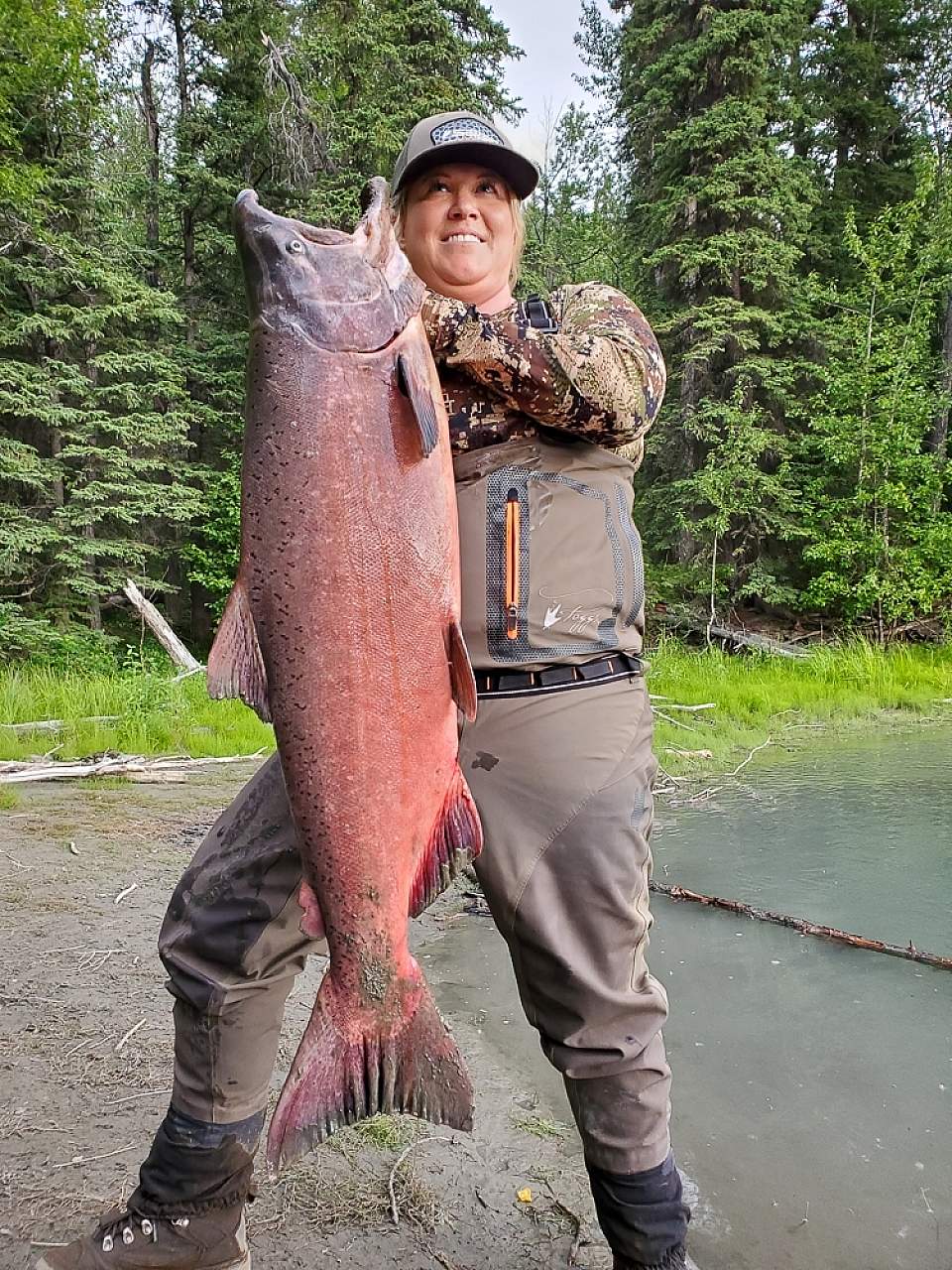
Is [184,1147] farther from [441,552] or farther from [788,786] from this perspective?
[788,786]

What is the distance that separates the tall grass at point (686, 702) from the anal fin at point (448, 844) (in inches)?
220

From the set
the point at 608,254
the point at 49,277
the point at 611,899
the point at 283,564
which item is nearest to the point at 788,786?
the point at 611,899

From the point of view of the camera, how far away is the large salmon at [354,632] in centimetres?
181

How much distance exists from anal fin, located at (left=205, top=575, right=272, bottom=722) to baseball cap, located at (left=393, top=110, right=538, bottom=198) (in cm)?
119

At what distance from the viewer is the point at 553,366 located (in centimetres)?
197

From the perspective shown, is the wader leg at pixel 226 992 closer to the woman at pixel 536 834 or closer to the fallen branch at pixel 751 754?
the woman at pixel 536 834

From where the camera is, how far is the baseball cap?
2258 millimetres

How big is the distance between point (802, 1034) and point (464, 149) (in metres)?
2.97

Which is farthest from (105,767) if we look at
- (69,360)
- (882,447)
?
(882,447)

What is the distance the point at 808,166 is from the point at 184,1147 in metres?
17.7

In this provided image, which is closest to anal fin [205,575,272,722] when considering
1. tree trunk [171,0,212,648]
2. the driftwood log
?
the driftwood log

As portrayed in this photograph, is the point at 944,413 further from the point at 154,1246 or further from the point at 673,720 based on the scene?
the point at 154,1246

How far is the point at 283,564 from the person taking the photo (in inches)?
72.1

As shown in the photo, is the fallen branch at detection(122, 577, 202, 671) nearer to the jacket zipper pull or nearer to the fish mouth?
the jacket zipper pull
